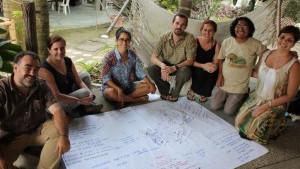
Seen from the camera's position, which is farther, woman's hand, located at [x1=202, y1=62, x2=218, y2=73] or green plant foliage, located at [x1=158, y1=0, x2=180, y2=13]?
green plant foliage, located at [x1=158, y1=0, x2=180, y2=13]

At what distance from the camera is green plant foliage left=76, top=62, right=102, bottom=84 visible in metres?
3.20

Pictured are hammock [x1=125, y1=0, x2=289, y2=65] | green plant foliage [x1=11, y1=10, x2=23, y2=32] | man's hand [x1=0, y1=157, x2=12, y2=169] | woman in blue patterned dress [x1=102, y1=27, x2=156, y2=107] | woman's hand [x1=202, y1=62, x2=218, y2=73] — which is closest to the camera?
man's hand [x1=0, y1=157, x2=12, y2=169]

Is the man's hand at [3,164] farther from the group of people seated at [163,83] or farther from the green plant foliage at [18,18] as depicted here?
the green plant foliage at [18,18]

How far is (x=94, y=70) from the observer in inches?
132

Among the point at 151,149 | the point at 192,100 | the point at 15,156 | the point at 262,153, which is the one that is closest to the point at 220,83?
the point at 192,100

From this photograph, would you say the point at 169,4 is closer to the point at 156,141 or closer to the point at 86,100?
the point at 86,100

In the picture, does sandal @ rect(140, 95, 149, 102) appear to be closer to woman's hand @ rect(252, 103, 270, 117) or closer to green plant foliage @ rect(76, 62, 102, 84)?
green plant foliage @ rect(76, 62, 102, 84)

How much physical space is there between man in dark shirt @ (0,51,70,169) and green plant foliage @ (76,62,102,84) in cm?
151

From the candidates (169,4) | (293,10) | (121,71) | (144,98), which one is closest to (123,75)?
(121,71)

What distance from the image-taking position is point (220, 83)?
251cm

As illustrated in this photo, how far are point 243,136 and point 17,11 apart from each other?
247 cm

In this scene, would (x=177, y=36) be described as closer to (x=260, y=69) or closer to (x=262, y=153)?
(x=260, y=69)

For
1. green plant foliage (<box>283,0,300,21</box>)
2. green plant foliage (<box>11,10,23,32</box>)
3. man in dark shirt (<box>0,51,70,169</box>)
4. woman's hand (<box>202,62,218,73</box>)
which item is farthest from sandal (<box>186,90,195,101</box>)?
green plant foliage (<box>11,10,23,32</box>)

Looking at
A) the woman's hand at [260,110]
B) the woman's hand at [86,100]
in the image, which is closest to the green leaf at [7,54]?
the woman's hand at [86,100]
